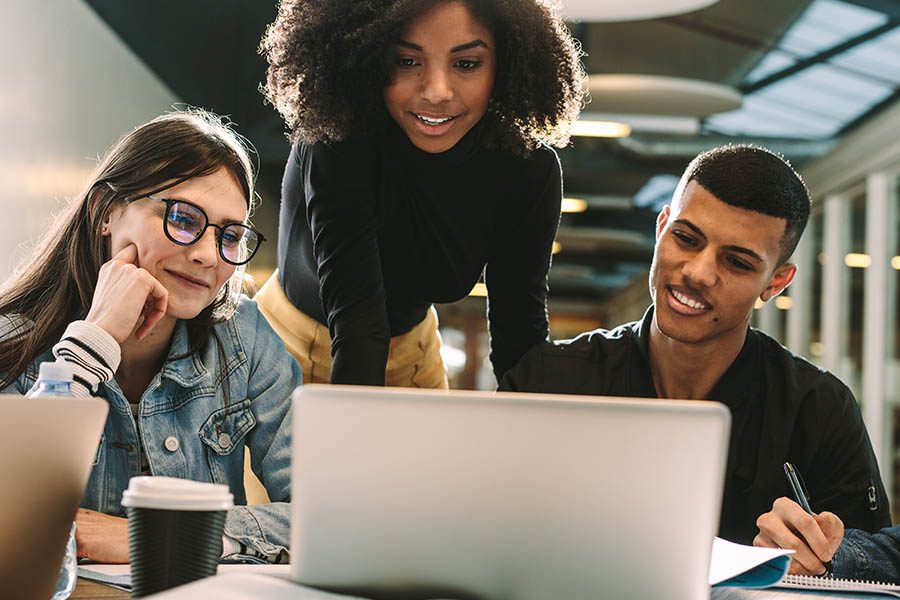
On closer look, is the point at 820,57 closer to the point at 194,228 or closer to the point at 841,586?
the point at 194,228

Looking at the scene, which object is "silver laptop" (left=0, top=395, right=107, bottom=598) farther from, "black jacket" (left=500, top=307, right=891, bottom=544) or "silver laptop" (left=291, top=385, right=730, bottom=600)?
"black jacket" (left=500, top=307, right=891, bottom=544)

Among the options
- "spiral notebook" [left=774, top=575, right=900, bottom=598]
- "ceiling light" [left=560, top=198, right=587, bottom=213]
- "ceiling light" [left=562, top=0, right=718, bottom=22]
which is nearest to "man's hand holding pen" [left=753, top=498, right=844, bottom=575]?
"spiral notebook" [left=774, top=575, right=900, bottom=598]

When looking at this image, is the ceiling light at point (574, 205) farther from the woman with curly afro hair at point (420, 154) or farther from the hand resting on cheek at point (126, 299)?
the hand resting on cheek at point (126, 299)

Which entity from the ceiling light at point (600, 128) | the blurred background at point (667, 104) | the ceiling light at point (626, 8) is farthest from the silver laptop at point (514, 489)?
the ceiling light at point (600, 128)

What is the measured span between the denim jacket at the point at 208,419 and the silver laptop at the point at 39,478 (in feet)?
2.30

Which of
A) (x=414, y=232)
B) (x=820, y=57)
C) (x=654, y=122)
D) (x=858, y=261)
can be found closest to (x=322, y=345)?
(x=414, y=232)

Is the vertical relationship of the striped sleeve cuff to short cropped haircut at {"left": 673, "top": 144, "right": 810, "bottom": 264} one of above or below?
below

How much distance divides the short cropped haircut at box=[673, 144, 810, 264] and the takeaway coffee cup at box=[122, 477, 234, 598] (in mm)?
1364

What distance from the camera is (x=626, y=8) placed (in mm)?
3961

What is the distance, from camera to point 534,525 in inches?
34.4

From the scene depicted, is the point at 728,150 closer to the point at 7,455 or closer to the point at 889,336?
the point at 7,455

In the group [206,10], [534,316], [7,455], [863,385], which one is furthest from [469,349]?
[7,455]

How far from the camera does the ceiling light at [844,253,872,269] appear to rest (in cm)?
714

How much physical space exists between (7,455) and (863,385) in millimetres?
7045
